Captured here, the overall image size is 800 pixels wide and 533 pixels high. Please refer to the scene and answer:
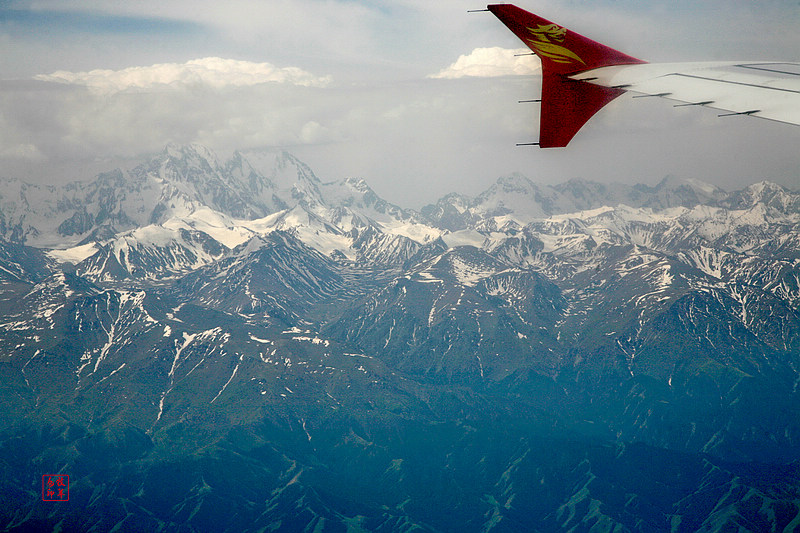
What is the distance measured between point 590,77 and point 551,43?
2.01 meters

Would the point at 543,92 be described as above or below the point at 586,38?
below

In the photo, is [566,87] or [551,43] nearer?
[551,43]

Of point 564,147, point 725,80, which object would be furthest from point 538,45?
point 725,80

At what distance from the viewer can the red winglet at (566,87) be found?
2347 cm

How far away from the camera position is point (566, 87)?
79.1ft

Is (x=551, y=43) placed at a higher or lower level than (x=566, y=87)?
higher

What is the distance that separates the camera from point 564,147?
24766 millimetres

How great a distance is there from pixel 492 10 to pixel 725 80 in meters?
8.52

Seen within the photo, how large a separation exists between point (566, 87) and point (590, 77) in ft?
3.08

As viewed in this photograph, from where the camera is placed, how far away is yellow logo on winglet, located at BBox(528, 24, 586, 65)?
2266cm

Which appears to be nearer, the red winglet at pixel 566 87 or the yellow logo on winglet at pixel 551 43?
the yellow logo on winglet at pixel 551 43

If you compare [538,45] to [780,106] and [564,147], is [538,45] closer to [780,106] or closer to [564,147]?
[564,147]

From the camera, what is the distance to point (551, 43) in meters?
23.2

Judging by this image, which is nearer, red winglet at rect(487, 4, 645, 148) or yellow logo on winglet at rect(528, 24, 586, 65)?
yellow logo on winglet at rect(528, 24, 586, 65)
